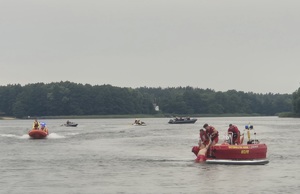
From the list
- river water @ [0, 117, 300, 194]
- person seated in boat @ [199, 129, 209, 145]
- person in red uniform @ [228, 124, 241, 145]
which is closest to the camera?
river water @ [0, 117, 300, 194]

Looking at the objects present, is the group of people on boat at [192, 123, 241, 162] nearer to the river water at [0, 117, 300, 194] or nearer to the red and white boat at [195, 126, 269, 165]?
the red and white boat at [195, 126, 269, 165]

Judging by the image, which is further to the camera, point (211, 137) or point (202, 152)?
point (202, 152)

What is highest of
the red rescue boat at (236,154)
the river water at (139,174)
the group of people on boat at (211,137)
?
the group of people on boat at (211,137)

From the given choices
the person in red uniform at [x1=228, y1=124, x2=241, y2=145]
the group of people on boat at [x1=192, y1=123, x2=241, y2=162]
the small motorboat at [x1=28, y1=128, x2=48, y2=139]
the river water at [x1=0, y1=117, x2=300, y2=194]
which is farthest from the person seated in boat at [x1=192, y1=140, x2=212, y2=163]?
the small motorboat at [x1=28, y1=128, x2=48, y2=139]

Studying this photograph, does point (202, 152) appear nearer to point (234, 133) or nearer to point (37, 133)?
point (234, 133)

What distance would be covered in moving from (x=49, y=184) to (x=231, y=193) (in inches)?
361

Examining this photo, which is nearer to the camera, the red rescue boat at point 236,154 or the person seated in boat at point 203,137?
the red rescue boat at point 236,154

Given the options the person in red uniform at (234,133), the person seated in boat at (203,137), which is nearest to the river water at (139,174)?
the person seated in boat at (203,137)

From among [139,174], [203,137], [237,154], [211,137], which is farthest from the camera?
[203,137]

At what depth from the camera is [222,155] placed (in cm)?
4397

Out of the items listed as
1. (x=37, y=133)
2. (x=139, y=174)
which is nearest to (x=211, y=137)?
(x=139, y=174)

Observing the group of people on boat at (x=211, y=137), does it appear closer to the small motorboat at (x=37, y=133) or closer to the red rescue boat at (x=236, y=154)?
the red rescue boat at (x=236, y=154)

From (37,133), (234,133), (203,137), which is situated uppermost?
(234,133)

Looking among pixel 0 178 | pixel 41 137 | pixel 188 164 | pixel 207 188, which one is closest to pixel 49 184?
pixel 0 178
